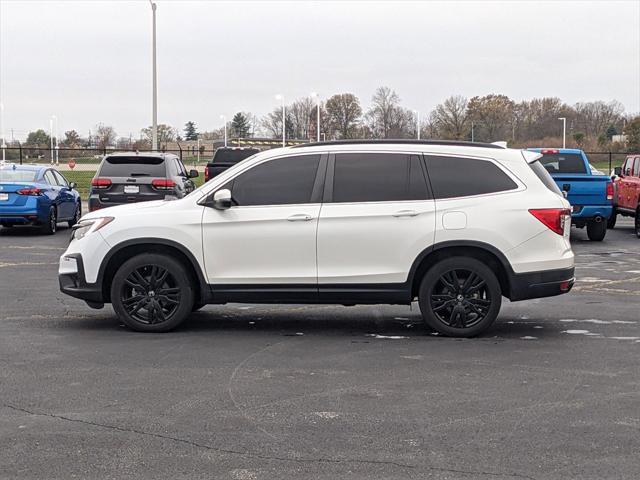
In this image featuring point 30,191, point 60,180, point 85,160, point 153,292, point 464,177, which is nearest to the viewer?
point 464,177

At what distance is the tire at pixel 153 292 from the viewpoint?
8.77 metres

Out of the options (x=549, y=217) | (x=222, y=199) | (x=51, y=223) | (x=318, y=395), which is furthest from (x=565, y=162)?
(x=318, y=395)

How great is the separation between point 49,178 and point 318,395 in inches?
615

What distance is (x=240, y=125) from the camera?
13762 cm

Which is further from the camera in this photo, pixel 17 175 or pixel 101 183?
pixel 17 175

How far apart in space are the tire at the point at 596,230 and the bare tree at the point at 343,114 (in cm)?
6254

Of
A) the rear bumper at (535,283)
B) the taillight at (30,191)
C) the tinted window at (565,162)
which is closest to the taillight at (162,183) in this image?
the taillight at (30,191)

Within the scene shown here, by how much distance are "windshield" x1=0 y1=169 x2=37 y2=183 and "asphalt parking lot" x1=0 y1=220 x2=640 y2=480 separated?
33.1 ft

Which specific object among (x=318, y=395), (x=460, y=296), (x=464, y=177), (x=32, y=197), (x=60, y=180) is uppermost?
(x=60, y=180)

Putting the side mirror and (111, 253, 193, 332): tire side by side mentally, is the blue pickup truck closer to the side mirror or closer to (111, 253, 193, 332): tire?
the side mirror

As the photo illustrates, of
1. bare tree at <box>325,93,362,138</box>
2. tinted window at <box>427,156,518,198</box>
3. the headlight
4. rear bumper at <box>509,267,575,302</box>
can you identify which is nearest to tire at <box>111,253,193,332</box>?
the headlight

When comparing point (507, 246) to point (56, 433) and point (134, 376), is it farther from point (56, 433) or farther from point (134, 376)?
point (56, 433)

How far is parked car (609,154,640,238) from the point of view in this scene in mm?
19703

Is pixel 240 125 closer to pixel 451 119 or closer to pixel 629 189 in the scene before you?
pixel 451 119
